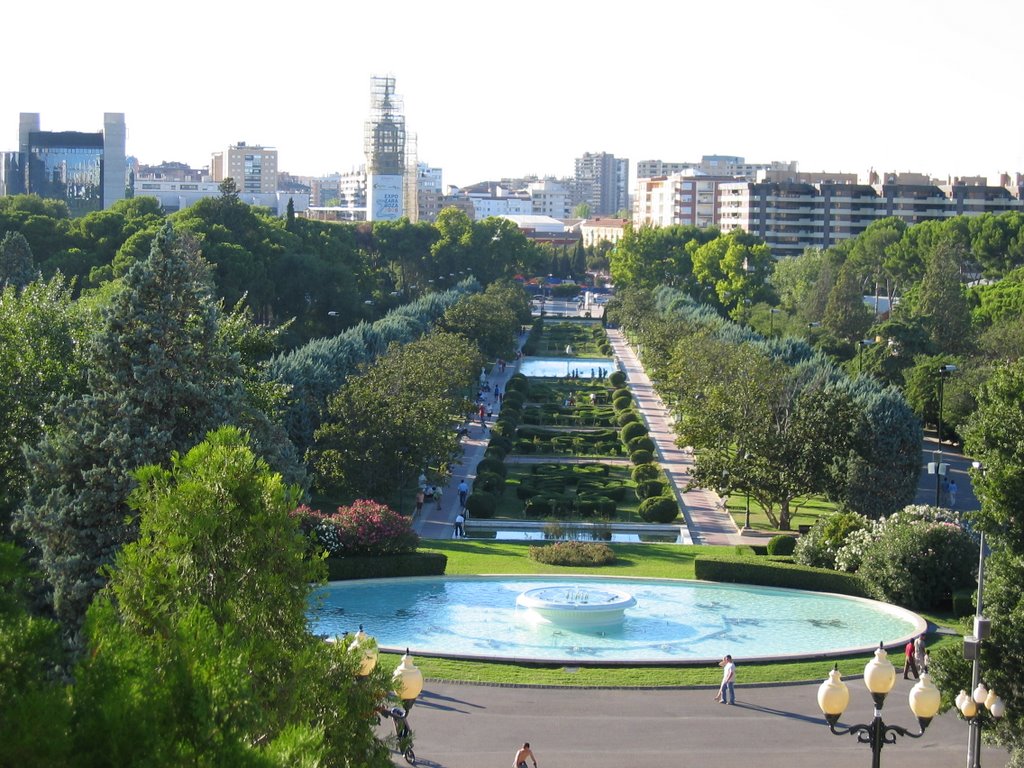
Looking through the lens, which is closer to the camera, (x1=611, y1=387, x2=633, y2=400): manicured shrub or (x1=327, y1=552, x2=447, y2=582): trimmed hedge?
(x1=327, y1=552, x2=447, y2=582): trimmed hedge

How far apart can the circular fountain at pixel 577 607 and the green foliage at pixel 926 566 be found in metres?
5.27

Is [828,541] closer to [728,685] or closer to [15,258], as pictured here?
[728,685]

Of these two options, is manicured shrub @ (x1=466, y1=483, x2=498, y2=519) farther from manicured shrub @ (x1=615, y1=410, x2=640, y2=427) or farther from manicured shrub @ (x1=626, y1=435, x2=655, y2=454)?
manicured shrub @ (x1=615, y1=410, x2=640, y2=427)

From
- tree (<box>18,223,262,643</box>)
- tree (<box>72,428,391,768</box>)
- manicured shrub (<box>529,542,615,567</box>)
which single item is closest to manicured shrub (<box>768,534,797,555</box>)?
manicured shrub (<box>529,542,615,567</box>)

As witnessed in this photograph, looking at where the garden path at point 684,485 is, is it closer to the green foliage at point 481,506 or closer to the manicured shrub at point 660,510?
the manicured shrub at point 660,510

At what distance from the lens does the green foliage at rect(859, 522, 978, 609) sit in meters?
27.6

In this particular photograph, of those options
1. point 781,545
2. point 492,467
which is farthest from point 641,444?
point 781,545

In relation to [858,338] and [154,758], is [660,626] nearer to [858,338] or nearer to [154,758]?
[154,758]

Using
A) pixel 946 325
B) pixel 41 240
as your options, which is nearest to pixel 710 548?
pixel 946 325

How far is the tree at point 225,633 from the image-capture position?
8.62 metres

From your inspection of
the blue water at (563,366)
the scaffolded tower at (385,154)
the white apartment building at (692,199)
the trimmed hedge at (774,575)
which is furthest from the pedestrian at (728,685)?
the scaffolded tower at (385,154)

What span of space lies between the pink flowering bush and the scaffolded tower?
141m

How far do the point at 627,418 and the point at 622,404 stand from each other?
5090 millimetres

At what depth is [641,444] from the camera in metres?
49.2
